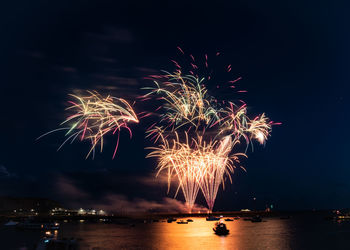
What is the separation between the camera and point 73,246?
4484cm

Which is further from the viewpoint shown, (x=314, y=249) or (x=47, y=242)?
(x=314, y=249)

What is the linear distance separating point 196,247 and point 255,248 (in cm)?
888

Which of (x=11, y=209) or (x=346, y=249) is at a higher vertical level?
(x=11, y=209)

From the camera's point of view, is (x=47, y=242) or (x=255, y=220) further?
(x=255, y=220)

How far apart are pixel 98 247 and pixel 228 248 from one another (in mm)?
19759

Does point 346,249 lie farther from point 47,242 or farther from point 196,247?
point 47,242

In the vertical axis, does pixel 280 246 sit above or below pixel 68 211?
below

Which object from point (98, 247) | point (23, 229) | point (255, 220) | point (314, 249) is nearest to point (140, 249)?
point (98, 247)

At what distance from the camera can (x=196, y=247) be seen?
53.7m

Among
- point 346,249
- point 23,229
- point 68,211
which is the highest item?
point 68,211

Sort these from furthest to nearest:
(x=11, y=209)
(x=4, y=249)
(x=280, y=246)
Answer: (x=11, y=209) < (x=280, y=246) < (x=4, y=249)

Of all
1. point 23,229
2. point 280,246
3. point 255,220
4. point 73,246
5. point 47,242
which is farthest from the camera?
point 255,220

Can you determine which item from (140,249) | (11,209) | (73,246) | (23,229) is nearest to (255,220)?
(23,229)

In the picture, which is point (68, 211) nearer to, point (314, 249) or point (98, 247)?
point (98, 247)
